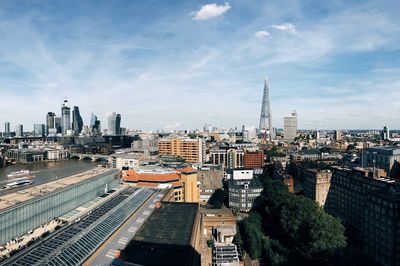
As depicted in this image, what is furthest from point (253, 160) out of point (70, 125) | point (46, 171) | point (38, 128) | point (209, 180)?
point (38, 128)

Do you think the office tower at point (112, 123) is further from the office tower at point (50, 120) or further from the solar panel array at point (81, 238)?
the solar panel array at point (81, 238)

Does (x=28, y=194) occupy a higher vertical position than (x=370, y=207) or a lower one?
higher

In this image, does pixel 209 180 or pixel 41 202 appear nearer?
pixel 41 202

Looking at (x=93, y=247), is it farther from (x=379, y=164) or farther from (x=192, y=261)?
(x=379, y=164)

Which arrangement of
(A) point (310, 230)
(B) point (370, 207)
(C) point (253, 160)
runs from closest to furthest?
(A) point (310, 230), (B) point (370, 207), (C) point (253, 160)

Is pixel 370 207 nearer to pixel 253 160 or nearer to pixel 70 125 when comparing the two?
pixel 253 160

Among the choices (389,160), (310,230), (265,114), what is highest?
(265,114)

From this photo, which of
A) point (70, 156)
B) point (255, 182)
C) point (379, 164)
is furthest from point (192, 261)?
point (70, 156)
